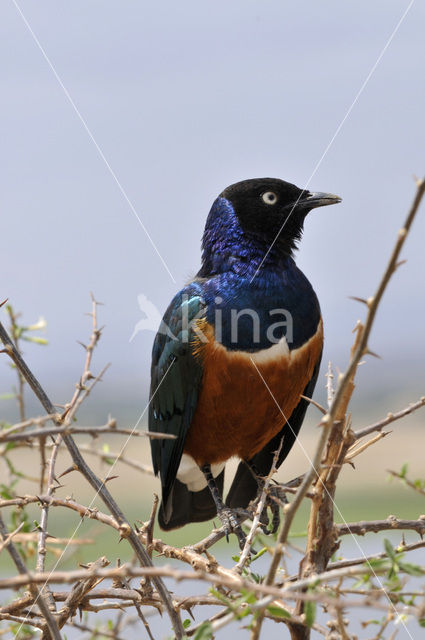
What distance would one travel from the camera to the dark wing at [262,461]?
14.4 feet

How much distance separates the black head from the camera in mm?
4422

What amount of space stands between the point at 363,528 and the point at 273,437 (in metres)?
2.00

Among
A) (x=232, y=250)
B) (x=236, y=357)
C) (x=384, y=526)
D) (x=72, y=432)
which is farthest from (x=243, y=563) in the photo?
(x=232, y=250)

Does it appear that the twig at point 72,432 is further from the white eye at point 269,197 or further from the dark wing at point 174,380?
the white eye at point 269,197

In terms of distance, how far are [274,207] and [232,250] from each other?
383mm

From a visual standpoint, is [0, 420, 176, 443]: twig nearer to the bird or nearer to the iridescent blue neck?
the bird

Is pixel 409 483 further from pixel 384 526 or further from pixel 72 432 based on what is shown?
pixel 72 432

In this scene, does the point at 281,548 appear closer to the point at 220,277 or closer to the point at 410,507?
the point at 220,277

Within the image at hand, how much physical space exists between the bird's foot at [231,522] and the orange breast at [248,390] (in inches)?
13.4

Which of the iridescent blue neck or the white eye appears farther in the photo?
the white eye

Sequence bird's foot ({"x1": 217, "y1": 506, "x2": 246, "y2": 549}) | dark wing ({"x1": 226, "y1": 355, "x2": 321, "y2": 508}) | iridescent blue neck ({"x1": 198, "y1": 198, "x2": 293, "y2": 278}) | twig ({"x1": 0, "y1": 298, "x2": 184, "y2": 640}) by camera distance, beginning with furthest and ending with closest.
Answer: dark wing ({"x1": 226, "y1": 355, "x2": 321, "y2": 508}) → iridescent blue neck ({"x1": 198, "y1": 198, "x2": 293, "y2": 278}) → bird's foot ({"x1": 217, "y1": 506, "x2": 246, "y2": 549}) → twig ({"x1": 0, "y1": 298, "x2": 184, "y2": 640})

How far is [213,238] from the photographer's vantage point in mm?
4441

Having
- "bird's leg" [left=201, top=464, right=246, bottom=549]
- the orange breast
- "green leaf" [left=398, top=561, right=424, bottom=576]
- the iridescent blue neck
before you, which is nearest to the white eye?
the iridescent blue neck

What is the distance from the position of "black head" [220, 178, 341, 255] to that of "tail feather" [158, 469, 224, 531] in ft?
4.75
